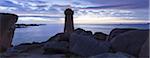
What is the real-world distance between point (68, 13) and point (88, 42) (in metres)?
0.84

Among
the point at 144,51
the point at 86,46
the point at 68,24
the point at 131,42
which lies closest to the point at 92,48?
the point at 86,46

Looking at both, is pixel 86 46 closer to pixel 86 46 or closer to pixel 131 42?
pixel 86 46

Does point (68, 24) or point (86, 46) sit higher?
point (68, 24)

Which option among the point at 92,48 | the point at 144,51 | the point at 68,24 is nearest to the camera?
the point at 144,51

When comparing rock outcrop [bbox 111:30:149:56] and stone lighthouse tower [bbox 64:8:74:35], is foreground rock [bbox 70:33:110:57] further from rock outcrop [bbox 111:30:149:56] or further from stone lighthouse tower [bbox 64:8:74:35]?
stone lighthouse tower [bbox 64:8:74:35]

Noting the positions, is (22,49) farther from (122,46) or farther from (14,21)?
(122,46)

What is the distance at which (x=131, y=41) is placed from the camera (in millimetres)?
2990

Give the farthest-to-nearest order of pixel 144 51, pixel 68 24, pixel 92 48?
pixel 68 24 → pixel 92 48 → pixel 144 51

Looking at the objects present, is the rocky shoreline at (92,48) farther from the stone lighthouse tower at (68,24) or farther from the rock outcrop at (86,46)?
the stone lighthouse tower at (68,24)

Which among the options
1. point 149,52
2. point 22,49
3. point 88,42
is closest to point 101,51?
point 88,42

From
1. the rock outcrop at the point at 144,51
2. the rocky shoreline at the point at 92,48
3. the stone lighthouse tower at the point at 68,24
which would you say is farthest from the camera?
the stone lighthouse tower at the point at 68,24

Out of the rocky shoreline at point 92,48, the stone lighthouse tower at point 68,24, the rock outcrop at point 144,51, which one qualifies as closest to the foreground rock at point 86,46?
the rocky shoreline at point 92,48

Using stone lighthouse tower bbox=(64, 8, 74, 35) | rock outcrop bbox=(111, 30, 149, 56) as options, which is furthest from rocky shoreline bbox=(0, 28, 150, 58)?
stone lighthouse tower bbox=(64, 8, 74, 35)

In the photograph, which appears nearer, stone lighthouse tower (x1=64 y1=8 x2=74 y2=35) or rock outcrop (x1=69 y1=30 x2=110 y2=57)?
rock outcrop (x1=69 y1=30 x2=110 y2=57)
